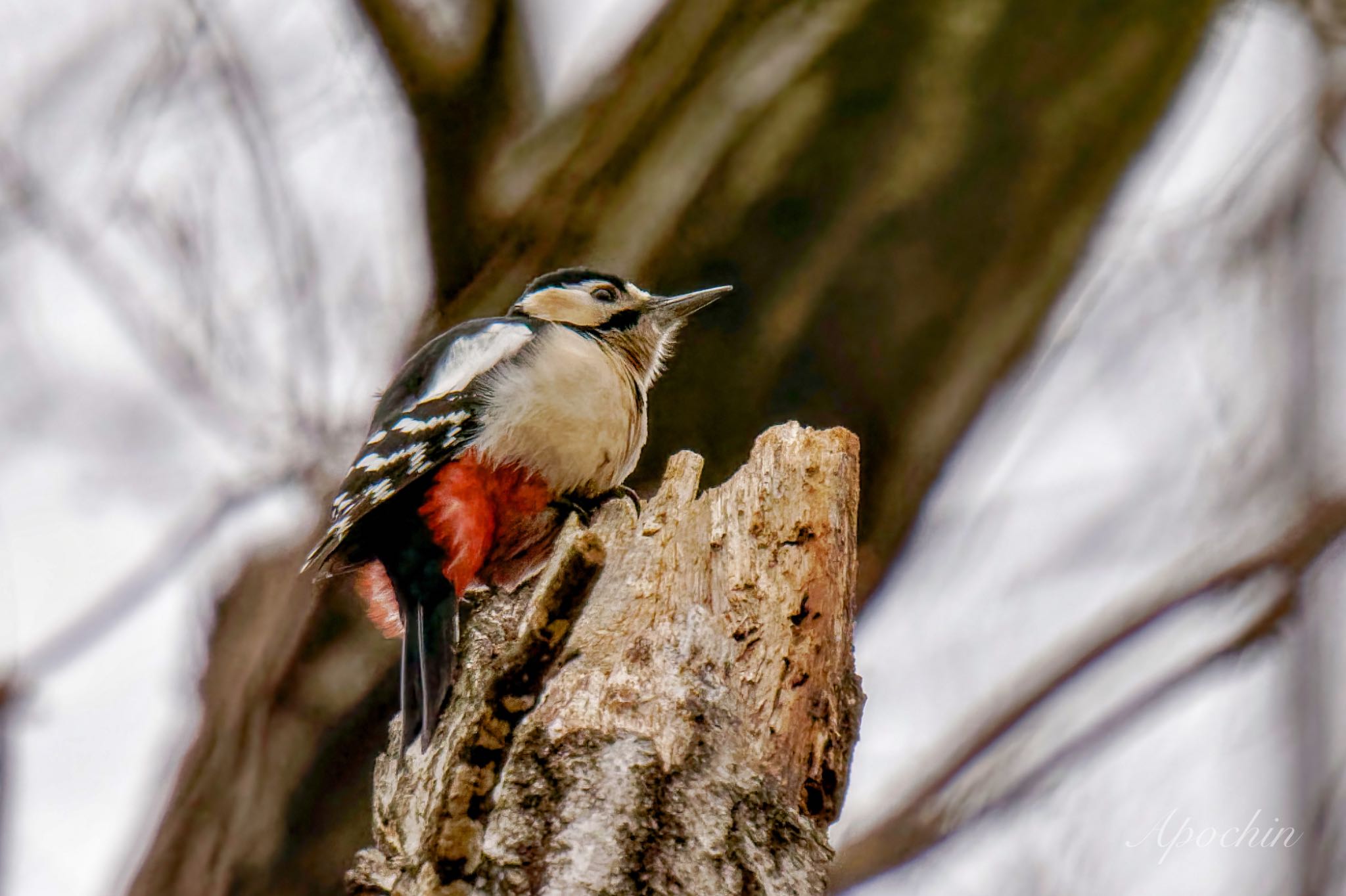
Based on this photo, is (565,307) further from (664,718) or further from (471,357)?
(664,718)

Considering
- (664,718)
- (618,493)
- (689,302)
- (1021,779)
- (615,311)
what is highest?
(664,718)

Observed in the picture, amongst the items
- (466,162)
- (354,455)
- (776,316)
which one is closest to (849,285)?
(776,316)

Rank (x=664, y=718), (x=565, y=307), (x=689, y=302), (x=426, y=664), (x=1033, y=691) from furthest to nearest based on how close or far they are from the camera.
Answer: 1. (x=565, y=307)
2. (x=1033, y=691)
3. (x=689, y=302)
4. (x=426, y=664)
5. (x=664, y=718)

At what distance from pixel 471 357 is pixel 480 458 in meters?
0.35

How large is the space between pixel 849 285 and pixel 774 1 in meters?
0.77

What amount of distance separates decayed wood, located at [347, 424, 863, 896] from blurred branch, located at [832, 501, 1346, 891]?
1474 mm

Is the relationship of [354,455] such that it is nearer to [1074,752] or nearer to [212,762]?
[212,762]

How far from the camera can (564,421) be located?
3.27 metres

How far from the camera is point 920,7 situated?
318cm

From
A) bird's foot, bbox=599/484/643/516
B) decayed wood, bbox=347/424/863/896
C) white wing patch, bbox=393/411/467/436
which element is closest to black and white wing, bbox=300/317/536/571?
white wing patch, bbox=393/411/467/436

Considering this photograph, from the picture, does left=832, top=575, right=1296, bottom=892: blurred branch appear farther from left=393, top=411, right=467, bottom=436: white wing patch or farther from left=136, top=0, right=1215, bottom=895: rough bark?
left=393, top=411, right=467, bottom=436: white wing patch

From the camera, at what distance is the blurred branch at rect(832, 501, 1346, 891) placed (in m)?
3.39

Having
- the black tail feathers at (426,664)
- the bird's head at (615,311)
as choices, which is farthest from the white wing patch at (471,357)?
the black tail feathers at (426,664)

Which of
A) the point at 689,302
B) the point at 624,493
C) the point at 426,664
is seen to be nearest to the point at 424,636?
the point at 426,664
